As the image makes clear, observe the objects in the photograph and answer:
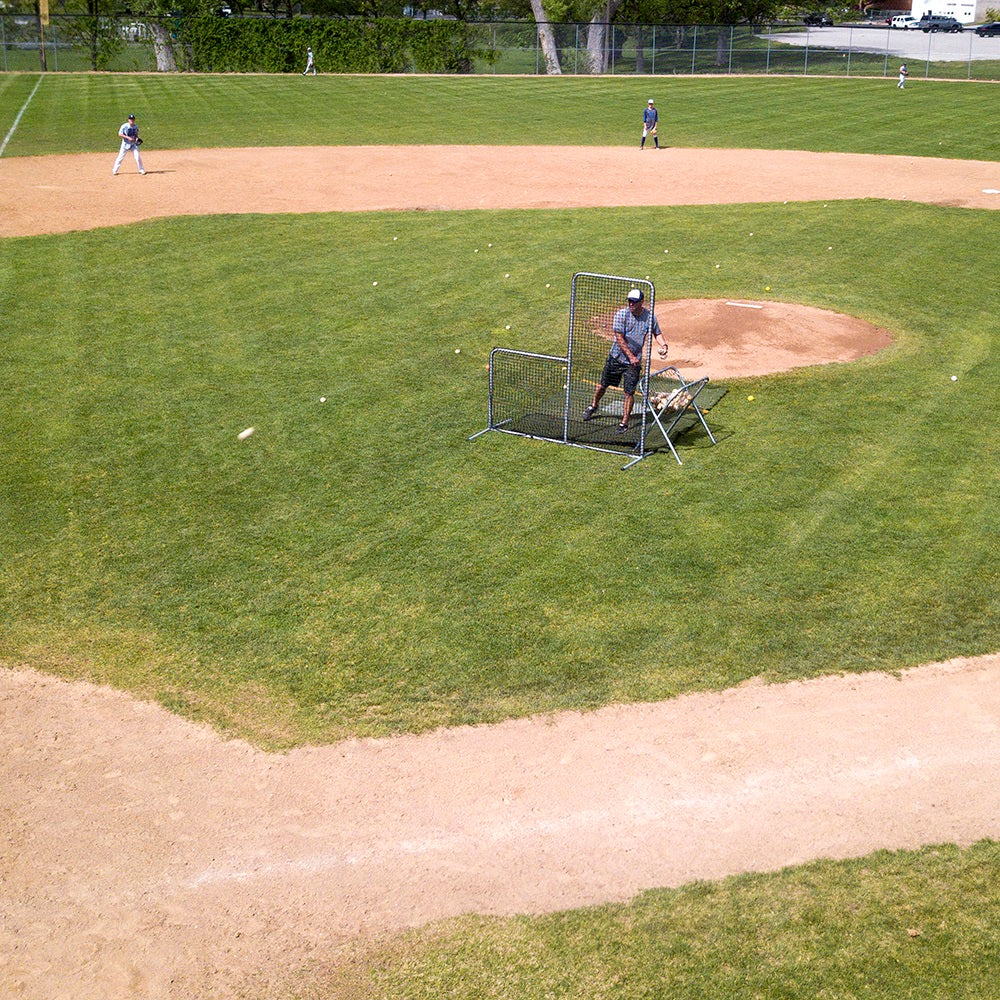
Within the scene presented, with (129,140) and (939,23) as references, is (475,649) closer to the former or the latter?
(129,140)

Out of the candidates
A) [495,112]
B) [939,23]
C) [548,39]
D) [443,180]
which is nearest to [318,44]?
[548,39]

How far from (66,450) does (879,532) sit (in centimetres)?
971

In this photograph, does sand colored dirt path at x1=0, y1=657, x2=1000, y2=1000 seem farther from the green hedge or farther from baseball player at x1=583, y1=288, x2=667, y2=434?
the green hedge

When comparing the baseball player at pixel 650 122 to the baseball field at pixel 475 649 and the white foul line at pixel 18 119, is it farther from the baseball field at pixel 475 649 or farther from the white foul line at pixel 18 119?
the white foul line at pixel 18 119

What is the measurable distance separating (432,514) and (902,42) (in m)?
83.1

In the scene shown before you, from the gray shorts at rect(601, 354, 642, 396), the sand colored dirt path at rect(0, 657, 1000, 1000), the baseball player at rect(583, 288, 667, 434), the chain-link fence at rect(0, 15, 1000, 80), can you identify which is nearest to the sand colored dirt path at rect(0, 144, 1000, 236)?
the gray shorts at rect(601, 354, 642, 396)

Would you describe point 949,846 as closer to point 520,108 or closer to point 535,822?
point 535,822

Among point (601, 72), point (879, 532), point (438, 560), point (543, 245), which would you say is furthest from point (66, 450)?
point (601, 72)

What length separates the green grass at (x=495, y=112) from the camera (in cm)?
4066

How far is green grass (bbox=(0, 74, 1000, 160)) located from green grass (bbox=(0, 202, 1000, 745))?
21.4 meters

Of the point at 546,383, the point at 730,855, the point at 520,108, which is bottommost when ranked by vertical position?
the point at 730,855

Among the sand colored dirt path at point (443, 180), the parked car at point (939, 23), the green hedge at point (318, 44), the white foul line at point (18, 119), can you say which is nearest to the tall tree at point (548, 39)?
the green hedge at point (318, 44)

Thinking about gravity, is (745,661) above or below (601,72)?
below

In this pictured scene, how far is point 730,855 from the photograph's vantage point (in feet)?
25.9
